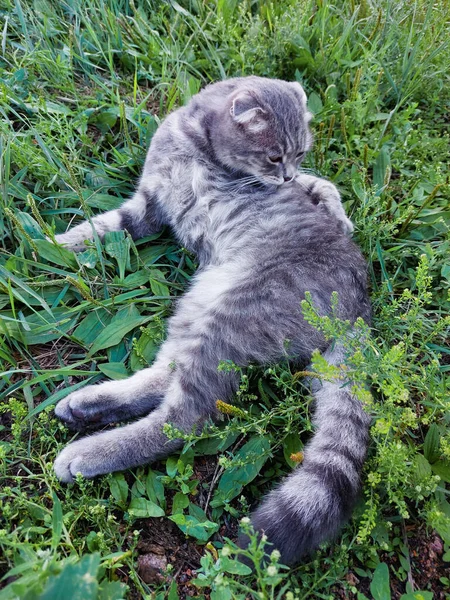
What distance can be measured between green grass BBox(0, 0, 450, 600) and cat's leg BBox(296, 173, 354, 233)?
146mm

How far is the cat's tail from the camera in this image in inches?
63.8

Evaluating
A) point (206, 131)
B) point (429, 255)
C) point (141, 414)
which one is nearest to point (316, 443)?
point (141, 414)

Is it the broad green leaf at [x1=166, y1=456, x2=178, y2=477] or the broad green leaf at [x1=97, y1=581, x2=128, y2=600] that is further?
the broad green leaf at [x1=166, y1=456, x2=178, y2=477]

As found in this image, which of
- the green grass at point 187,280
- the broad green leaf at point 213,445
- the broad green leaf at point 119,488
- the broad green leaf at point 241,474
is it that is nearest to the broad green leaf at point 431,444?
the green grass at point 187,280

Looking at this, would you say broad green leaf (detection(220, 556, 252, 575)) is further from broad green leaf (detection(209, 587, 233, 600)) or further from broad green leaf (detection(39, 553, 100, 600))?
broad green leaf (detection(39, 553, 100, 600))

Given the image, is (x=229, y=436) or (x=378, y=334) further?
(x=378, y=334)

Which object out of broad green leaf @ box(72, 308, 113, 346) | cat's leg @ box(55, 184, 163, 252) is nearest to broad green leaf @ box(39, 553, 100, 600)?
broad green leaf @ box(72, 308, 113, 346)

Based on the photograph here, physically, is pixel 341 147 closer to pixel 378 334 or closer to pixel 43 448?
pixel 378 334

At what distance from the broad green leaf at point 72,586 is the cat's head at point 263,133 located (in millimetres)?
1918

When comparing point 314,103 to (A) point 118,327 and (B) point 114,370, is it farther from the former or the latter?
(B) point 114,370

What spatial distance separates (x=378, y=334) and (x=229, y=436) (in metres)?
0.86

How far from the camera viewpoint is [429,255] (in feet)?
7.38

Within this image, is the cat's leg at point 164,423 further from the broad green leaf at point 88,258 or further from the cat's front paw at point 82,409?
the broad green leaf at point 88,258

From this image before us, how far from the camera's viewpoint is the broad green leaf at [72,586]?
121 cm
